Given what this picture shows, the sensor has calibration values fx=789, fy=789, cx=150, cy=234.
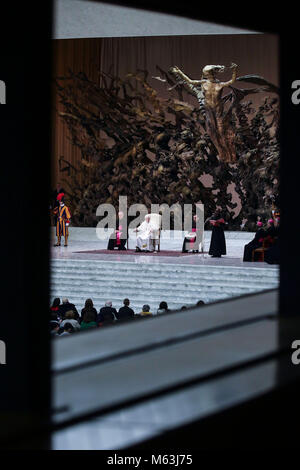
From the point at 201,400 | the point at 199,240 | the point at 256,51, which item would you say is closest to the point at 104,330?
the point at 201,400

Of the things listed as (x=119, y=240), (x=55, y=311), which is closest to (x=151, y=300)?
(x=55, y=311)

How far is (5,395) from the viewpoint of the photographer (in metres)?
3.20

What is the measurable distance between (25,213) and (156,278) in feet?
40.0

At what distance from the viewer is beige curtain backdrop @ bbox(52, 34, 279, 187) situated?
23359mm

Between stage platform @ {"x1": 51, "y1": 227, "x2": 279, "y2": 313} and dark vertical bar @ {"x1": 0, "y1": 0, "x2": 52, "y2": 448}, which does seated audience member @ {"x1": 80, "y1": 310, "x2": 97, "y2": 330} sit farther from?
dark vertical bar @ {"x1": 0, "y1": 0, "x2": 52, "y2": 448}

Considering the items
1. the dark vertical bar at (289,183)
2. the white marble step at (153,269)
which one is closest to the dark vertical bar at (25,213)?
the dark vertical bar at (289,183)

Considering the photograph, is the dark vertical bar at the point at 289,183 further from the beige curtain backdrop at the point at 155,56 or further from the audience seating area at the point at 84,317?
the beige curtain backdrop at the point at 155,56

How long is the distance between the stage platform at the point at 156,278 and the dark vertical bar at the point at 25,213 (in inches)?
441

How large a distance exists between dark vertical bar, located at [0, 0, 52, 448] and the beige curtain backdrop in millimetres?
20400

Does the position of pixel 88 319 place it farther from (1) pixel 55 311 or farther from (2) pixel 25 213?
(2) pixel 25 213
